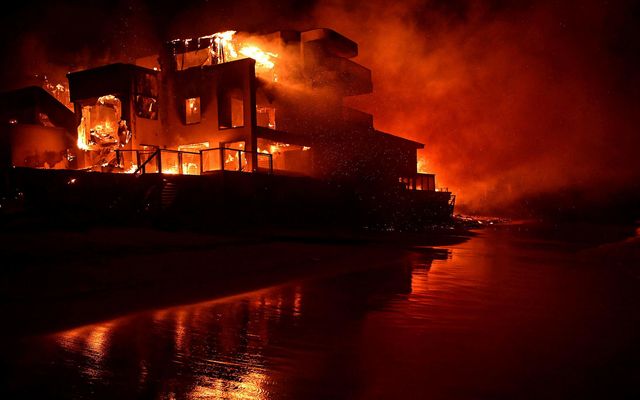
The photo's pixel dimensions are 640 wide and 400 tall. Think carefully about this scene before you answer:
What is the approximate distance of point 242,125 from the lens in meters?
25.2

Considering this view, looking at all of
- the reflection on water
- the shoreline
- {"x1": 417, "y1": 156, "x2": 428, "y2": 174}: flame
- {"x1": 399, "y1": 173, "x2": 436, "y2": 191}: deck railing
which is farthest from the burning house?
{"x1": 417, "y1": 156, "x2": 428, "y2": 174}: flame

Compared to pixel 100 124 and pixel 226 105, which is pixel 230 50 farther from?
pixel 100 124

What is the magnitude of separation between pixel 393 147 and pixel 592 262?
911 inches

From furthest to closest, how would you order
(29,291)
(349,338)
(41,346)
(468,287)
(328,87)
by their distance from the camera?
1. (328,87)
2. (468,287)
3. (29,291)
4. (349,338)
5. (41,346)

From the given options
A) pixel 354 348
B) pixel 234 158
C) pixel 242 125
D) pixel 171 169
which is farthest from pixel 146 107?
pixel 354 348

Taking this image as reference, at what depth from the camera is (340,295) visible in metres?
7.29

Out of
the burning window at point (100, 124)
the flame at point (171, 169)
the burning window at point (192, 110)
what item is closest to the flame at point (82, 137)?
the burning window at point (100, 124)

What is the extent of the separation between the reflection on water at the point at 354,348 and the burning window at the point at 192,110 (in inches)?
763

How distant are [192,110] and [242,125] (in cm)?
290

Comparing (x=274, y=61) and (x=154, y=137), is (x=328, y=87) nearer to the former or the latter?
(x=274, y=61)

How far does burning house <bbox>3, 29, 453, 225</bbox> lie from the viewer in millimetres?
22380

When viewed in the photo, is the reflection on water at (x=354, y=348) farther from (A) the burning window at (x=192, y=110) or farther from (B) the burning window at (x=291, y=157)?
(B) the burning window at (x=291, y=157)

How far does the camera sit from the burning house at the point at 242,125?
2238cm

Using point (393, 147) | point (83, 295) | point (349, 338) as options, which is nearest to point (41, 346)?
point (83, 295)
